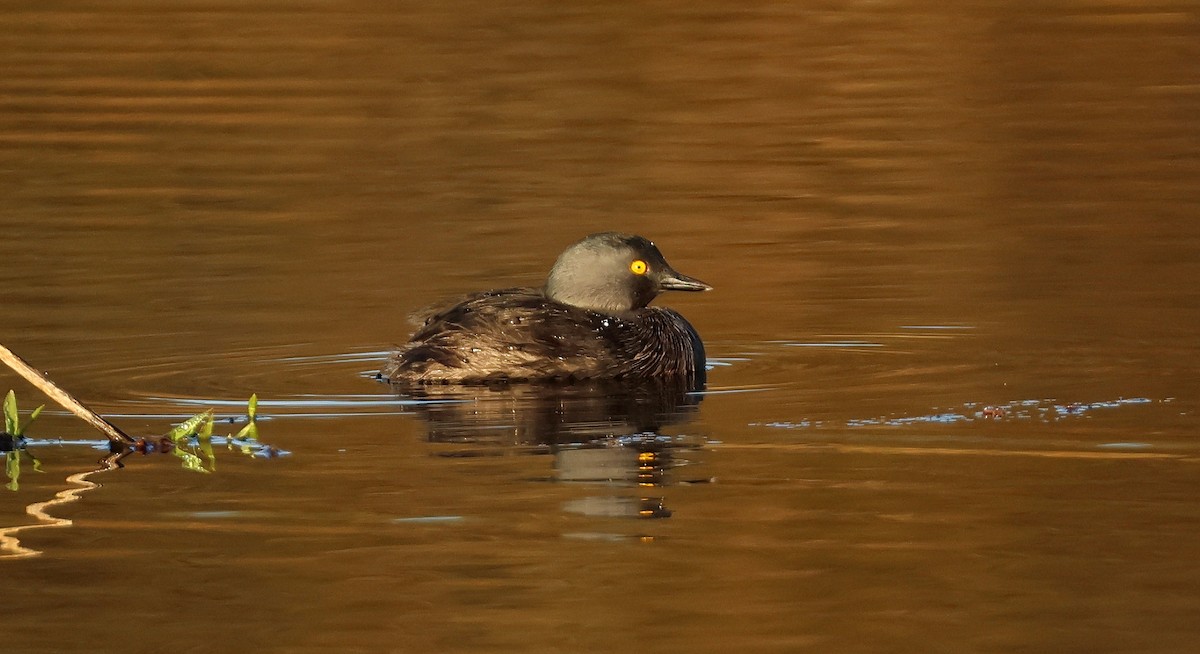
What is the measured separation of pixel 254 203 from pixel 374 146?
13.2 ft

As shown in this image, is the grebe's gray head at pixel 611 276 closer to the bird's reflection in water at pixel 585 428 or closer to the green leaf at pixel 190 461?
the bird's reflection in water at pixel 585 428

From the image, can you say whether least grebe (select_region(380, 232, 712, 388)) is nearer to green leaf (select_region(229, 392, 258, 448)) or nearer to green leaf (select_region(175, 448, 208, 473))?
green leaf (select_region(229, 392, 258, 448))

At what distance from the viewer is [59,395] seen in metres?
8.61

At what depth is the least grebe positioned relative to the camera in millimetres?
11008

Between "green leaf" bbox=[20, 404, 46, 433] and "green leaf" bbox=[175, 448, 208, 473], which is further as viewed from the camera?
"green leaf" bbox=[20, 404, 46, 433]

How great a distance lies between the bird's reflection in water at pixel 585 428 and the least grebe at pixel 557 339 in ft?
0.30

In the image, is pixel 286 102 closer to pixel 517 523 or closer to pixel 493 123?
pixel 493 123

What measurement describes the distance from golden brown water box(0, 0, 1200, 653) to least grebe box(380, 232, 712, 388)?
381 mm

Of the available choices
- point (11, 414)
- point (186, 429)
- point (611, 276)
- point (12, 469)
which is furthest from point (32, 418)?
point (611, 276)

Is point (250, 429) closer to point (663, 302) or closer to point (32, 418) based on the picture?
point (32, 418)

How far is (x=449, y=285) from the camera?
14.3m

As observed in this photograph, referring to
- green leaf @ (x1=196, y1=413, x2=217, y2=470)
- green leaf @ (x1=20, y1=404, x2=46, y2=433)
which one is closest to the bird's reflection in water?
green leaf @ (x1=196, y1=413, x2=217, y2=470)

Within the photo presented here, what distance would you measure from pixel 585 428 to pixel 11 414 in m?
2.27

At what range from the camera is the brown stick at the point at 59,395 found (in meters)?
8.41
